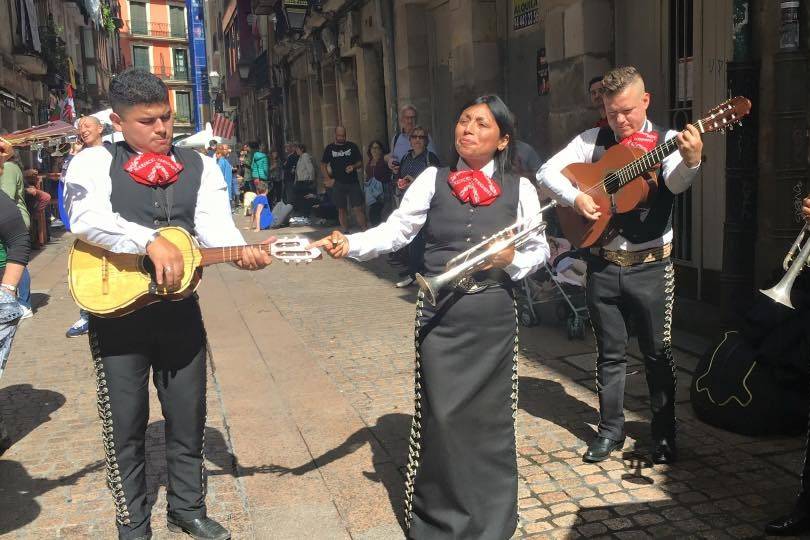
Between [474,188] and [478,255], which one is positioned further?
[474,188]

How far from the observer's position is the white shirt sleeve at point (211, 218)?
3.28m

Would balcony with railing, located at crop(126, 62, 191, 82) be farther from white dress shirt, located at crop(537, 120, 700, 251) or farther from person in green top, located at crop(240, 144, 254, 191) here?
white dress shirt, located at crop(537, 120, 700, 251)

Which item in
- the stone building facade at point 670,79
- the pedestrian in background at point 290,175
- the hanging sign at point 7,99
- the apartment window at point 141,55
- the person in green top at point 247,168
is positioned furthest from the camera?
the apartment window at point 141,55

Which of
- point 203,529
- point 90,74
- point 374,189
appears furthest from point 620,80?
point 90,74

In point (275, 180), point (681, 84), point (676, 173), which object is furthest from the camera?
point (275, 180)

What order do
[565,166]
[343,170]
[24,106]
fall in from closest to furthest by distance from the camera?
[565,166] → [343,170] → [24,106]

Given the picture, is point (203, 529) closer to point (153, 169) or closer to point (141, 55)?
point (153, 169)

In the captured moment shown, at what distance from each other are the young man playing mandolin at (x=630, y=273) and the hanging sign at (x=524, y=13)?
584 centimetres

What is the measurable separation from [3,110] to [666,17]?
55.3 ft

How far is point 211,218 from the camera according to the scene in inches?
129

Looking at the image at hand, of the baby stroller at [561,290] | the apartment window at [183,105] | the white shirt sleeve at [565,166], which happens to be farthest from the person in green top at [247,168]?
the apartment window at [183,105]

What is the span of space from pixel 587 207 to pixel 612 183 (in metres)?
0.21

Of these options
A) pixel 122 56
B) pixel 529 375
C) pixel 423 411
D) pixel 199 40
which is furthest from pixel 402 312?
pixel 122 56

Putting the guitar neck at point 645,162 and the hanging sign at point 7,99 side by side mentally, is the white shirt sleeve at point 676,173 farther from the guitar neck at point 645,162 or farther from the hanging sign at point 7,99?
the hanging sign at point 7,99
